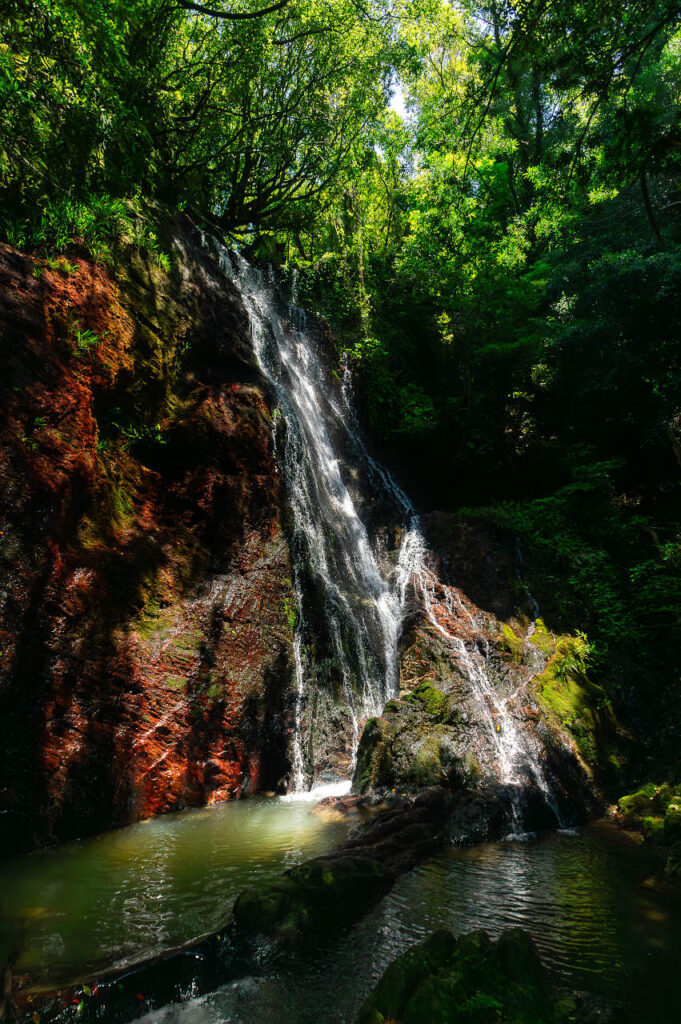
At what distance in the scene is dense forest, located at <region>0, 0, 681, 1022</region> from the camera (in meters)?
4.99

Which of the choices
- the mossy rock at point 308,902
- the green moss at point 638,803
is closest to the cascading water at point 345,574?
the green moss at point 638,803

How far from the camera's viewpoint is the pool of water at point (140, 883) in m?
3.16

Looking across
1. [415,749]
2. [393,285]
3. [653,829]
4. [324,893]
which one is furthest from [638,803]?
[393,285]

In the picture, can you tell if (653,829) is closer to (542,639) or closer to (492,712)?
(492,712)

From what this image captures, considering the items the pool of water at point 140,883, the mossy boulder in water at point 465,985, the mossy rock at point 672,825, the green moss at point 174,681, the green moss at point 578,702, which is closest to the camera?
the mossy boulder in water at point 465,985

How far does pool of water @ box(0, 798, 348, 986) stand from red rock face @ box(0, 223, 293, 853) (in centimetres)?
52

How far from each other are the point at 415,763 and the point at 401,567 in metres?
4.30

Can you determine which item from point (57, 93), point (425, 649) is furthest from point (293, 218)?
point (425, 649)

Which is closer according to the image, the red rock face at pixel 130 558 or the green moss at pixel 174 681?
the red rock face at pixel 130 558

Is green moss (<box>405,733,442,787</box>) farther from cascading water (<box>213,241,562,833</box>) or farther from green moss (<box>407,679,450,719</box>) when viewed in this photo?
cascading water (<box>213,241,562,833</box>)

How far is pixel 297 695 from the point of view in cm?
755

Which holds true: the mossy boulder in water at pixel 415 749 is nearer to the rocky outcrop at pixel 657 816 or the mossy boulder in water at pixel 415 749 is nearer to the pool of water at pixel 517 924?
the pool of water at pixel 517 924

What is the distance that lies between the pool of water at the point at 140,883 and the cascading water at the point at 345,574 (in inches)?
67.8

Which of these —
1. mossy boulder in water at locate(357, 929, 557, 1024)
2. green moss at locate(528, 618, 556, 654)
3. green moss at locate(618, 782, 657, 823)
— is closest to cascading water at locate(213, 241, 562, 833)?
green moss at locate(618, 782, 657, 823)
